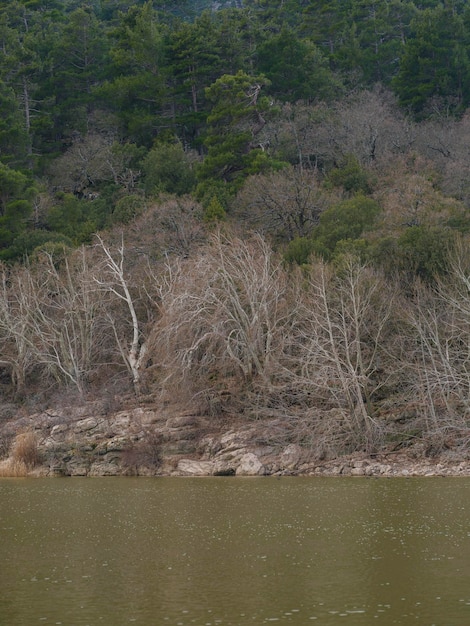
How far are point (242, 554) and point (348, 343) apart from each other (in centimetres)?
1866

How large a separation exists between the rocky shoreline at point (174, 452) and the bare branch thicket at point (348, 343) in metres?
1.82

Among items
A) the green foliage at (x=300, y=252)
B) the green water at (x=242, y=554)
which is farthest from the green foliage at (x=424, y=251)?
the green water at (x=242, y=554)

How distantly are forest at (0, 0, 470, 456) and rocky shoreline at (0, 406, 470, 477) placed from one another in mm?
814

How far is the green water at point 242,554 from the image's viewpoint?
16.0 m

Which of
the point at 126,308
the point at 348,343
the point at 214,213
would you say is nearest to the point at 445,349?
the point at 348,343

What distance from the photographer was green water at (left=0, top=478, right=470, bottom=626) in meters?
16.0

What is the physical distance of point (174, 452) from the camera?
129ft

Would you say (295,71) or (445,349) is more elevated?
(295,71)

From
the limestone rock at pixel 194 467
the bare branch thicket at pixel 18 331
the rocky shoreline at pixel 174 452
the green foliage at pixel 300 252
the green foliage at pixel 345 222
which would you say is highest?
the green foliage at pixel 345 222

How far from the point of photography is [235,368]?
41156mm

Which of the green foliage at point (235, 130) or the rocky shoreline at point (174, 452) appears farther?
the green foliage at point (235, 130)

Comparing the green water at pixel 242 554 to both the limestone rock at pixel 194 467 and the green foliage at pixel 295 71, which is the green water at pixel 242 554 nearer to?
the limestone rock at pixel 194 467

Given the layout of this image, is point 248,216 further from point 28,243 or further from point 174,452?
point 174,452

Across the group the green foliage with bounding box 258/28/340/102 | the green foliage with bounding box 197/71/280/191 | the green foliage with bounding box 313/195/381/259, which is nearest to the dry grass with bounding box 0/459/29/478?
the green foliage with bounding box 313/195/381/259
